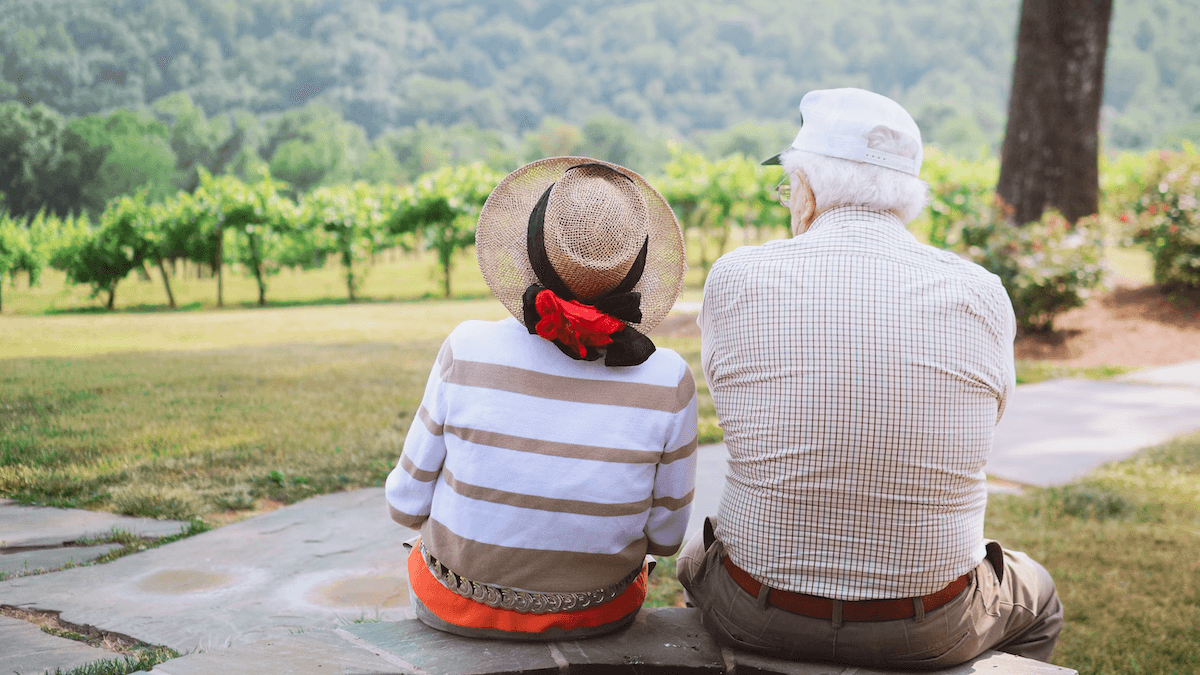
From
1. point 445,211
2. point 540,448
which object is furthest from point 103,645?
point 445,211

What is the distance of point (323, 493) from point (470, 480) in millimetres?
2237

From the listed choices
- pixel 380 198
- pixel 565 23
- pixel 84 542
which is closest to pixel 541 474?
pixel 84 542

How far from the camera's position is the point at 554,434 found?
68.8 inches

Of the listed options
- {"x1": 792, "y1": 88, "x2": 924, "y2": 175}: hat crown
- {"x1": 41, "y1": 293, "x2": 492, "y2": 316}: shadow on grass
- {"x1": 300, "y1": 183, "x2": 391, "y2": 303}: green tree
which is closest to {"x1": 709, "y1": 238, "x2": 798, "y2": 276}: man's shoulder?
{"x1": 792, "y1": 88, "x2": 924, "y2": 175}: hat crown

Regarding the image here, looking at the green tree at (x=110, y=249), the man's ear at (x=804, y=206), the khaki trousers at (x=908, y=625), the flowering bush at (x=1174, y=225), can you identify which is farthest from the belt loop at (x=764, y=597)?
the flowering bush at (x=1174, y=225)

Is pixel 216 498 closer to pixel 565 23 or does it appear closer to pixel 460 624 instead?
pixel 460 624

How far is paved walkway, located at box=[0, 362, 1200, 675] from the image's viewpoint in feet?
7.79

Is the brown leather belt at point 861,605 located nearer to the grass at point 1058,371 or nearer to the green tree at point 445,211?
the grass at point 1058,371

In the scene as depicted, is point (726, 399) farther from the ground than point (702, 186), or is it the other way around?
point (702, 186)

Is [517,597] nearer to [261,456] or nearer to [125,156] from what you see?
[261,456]

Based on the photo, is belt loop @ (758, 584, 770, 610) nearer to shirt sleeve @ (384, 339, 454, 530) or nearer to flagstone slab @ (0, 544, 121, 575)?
shirt sleeve @ (384, 339, 454, 530)

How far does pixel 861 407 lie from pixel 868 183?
51 cm

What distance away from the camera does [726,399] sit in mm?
1904

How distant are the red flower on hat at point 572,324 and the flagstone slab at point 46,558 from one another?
2.06m
